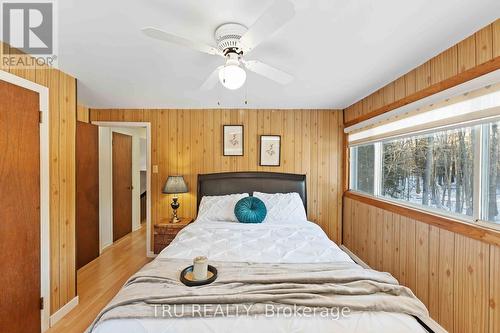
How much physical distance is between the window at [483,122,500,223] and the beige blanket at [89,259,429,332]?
Answer: 87cm

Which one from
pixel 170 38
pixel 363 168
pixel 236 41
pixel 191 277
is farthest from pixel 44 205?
pixel 363 168

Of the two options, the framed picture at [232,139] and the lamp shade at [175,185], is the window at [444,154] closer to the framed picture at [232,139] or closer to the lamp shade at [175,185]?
the framed picture at [232,139]

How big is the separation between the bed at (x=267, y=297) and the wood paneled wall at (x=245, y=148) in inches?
67.8

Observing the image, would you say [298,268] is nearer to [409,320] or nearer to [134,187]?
[409,320]

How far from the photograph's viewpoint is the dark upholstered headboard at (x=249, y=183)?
3.39 meters

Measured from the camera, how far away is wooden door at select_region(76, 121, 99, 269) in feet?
10.2

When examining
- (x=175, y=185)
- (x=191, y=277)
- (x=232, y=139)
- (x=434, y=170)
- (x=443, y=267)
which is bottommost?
(x=443, y=267)

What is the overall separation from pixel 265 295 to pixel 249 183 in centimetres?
226

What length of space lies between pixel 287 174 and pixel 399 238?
5.24ft

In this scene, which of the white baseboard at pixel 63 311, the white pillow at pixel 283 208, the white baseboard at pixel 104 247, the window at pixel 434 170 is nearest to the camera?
the window at pixel 434 170

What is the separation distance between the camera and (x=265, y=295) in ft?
3.97

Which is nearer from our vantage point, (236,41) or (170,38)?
(170,38)

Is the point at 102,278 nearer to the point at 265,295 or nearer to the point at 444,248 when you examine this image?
the point at 265,295

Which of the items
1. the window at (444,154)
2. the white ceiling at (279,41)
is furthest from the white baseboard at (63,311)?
the window at (444,154)
